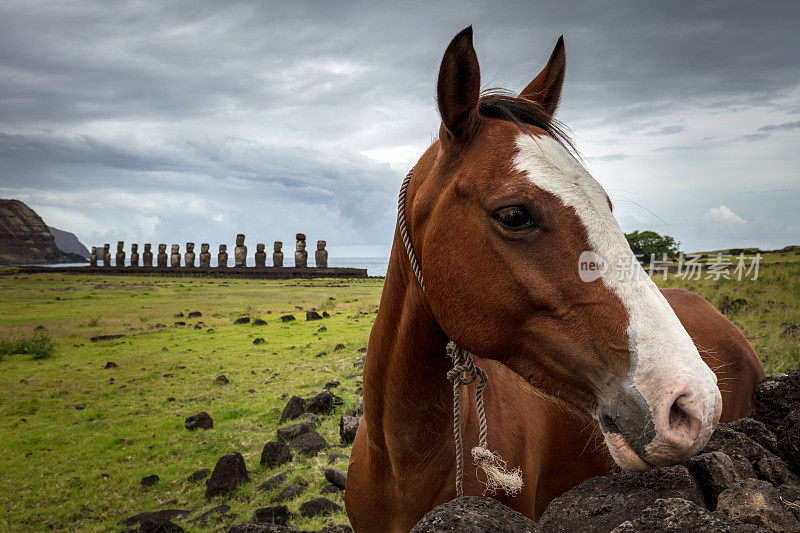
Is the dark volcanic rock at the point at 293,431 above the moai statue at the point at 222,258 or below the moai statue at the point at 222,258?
below

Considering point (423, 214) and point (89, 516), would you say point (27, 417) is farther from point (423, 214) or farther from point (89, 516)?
point (423, 214)

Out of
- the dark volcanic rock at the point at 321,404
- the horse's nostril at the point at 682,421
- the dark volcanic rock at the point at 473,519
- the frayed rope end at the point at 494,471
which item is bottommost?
the dark volcanic rock at the point at 321,404

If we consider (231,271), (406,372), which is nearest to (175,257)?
(231,271)

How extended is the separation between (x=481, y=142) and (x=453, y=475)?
185 centimetres

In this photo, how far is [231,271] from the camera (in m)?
43.2

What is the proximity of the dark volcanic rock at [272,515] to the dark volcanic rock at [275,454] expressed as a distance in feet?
4.67

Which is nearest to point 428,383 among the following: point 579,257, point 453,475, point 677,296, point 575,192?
point 453,475

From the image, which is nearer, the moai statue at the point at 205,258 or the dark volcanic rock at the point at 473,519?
the dark volcanic rock at the point at 473,519

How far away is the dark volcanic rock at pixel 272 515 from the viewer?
4797 mm

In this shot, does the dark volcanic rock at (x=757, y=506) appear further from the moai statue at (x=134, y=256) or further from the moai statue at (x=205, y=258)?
the moai statue at (x=134, y=256)

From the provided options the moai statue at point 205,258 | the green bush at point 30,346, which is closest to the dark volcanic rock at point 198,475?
the green bush at point 30,346

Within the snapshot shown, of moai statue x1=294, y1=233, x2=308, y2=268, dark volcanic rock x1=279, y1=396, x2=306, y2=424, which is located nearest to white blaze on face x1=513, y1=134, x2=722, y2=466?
dark volcanic rock x1=279, y1=396, x2=306, y2=424

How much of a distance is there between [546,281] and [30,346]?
15.6 meters

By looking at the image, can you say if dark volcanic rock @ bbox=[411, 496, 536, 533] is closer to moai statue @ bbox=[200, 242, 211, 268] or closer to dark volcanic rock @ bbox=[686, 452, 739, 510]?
dark volcanic rock @ bbox=[686, 452, 739, 510]
